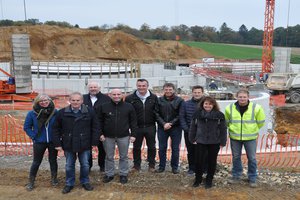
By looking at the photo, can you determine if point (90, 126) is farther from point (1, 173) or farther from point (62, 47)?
point (62, 47)

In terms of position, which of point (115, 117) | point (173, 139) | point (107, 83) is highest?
point (115, 117)

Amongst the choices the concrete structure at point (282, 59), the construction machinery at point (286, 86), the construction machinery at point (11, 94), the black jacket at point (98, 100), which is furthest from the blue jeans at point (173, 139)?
the concrete structure at point (282, 59)

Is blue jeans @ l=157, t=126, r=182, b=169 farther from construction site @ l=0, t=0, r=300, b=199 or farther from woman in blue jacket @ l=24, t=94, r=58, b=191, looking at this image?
woman in blue jacket @ l=24, t=94, r=58, b=191

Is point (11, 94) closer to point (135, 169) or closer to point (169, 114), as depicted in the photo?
point (135, 169)

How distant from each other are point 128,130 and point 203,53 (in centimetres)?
6487

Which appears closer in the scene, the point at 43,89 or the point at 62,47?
the point at 43,89

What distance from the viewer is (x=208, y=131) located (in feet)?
18.0

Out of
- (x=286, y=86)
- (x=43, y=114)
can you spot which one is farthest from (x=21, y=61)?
(x=286, y=86)

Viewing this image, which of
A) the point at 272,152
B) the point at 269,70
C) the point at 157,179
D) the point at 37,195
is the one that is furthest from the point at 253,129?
the point at 269,70

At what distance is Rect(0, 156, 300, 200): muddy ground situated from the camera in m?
5.41

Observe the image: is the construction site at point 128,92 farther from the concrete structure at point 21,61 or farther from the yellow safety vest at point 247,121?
the yellow safety vest at point 247,121

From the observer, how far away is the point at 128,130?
19.0 ft

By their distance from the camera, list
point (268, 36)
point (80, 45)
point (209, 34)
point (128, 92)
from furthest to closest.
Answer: point (209, 34), point (80, 45), point (268, 36), point (128, 92)

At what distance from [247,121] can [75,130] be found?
284cm
